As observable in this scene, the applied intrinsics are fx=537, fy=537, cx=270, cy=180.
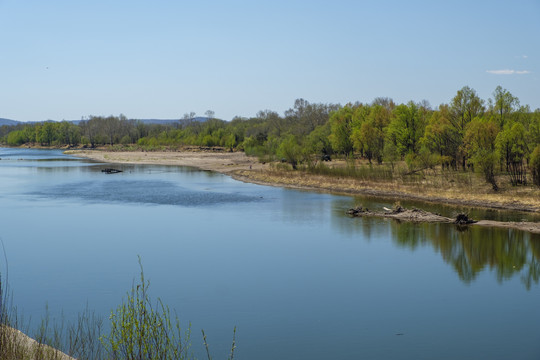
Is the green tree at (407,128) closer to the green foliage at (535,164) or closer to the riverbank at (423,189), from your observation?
the riverbank at (423,189)

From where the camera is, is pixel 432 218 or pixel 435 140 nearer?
pixel 432 218

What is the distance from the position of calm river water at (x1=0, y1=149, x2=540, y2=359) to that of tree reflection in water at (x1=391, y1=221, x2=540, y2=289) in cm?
12

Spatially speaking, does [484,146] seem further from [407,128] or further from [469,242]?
[469,242]

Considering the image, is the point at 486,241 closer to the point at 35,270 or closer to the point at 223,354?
the point at 223,354

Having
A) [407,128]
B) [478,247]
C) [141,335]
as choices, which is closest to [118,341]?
[141,335]

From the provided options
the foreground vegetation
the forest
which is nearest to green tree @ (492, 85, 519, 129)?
the forest

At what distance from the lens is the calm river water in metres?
16.5

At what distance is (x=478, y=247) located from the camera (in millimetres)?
29406

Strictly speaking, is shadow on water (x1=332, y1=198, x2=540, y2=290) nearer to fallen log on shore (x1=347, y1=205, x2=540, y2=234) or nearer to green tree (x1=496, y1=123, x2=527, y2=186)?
fallen log on shore (x1=347, y1=205, x2=540, y2=234)

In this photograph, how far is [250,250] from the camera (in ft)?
93.5

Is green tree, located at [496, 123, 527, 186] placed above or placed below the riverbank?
above

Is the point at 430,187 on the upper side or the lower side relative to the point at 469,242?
upper

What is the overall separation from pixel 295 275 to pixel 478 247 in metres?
11.8

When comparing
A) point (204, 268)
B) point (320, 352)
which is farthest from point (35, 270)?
point (320, 352)
